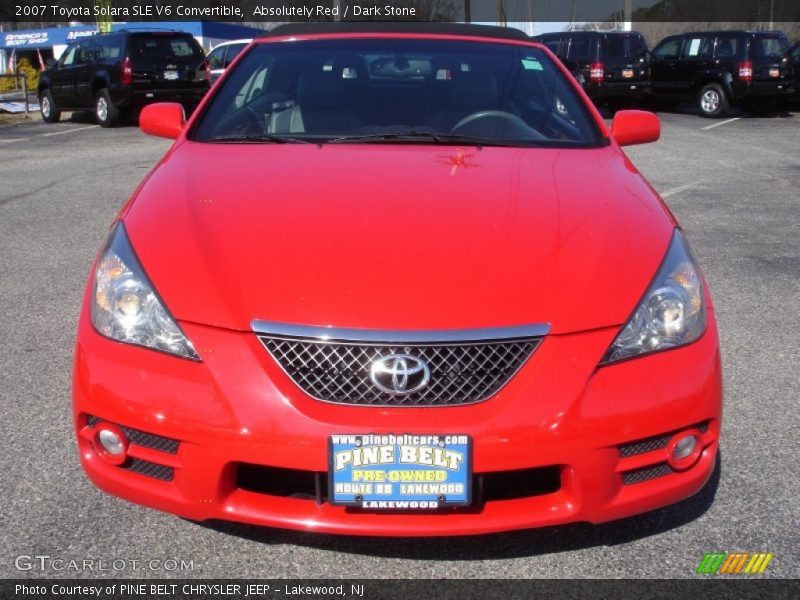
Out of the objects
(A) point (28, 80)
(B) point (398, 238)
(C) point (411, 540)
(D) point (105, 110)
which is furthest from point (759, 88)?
(A) point (28, 80)

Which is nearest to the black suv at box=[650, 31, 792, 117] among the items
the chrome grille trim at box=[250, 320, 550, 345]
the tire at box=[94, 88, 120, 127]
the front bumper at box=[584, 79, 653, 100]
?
→ the front bumper at box=[584, 79, 653, 100]

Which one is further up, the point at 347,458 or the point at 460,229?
the point at 460,229

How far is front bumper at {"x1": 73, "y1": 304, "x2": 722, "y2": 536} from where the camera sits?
223 centimetres

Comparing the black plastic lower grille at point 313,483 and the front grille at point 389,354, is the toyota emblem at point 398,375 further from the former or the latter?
the black plastic lower grille at point 313,483

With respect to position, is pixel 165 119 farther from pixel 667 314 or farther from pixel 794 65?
pixel 794 65

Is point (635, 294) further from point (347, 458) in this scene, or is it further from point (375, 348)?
point (347, 458)

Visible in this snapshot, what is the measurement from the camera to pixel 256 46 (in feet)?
13.7

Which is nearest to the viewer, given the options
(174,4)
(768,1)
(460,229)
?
(460,229)

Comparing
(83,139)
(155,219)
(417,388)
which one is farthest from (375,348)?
(83,139)

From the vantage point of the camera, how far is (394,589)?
245 cm

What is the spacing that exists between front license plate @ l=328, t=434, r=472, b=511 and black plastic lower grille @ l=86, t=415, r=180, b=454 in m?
0.43

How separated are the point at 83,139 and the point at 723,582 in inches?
559

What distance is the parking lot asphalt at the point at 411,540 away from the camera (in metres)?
2.57

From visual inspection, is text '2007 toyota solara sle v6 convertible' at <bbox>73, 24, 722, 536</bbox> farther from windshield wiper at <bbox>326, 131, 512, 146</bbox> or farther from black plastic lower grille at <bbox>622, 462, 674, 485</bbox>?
windshield wiper at <bbox>326, 131, 512, 146</bbox>
